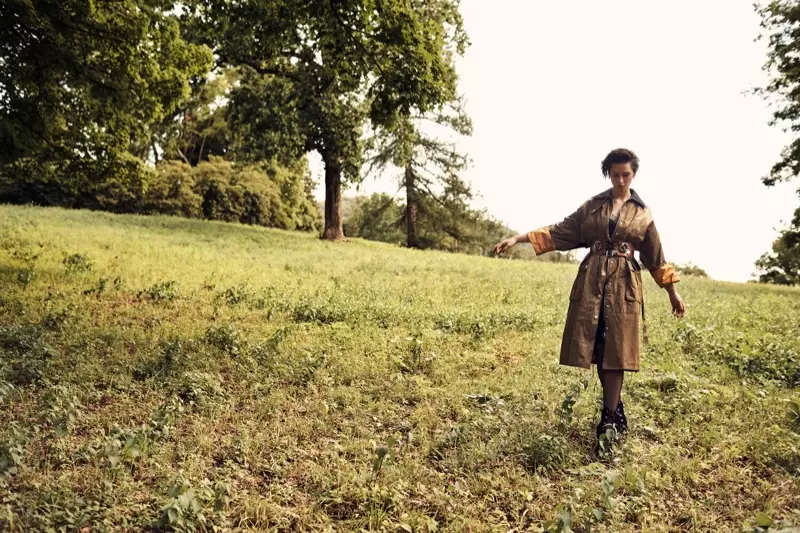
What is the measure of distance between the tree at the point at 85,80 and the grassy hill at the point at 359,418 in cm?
283

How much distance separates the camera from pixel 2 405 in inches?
197

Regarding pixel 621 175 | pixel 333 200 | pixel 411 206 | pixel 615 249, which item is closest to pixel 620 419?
pixel 615 249

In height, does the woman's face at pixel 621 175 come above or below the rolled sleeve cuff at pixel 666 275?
above

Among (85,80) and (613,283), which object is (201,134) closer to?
(85,80)

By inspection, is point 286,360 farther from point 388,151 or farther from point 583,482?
point 388,151

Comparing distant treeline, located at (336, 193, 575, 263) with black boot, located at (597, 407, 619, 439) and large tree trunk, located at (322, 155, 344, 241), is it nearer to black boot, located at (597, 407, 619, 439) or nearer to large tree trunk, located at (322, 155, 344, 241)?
large tree trunk, located at (322, 155, 344, 241)

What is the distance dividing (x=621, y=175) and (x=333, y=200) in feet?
73.5

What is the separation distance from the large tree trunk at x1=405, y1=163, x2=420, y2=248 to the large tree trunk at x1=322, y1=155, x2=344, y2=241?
30.5 ft

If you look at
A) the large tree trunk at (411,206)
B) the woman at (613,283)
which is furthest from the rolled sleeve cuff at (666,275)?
the large tree trunk at (411,206)

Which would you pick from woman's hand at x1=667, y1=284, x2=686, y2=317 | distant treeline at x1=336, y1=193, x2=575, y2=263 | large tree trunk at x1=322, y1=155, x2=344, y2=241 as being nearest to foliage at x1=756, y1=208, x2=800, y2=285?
distant treeline at x1=336, y1=193, x2=575, y2=263

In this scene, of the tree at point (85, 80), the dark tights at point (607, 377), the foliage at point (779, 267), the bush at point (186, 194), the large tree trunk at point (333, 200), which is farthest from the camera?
the foliage at point (779, 267)

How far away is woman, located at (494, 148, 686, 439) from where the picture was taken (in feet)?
14.8

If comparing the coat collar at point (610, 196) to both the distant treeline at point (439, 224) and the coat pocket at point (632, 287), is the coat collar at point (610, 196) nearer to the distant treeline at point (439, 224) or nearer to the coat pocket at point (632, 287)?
the coat pocket at point (632, 287)

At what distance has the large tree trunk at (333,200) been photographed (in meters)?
25.8
